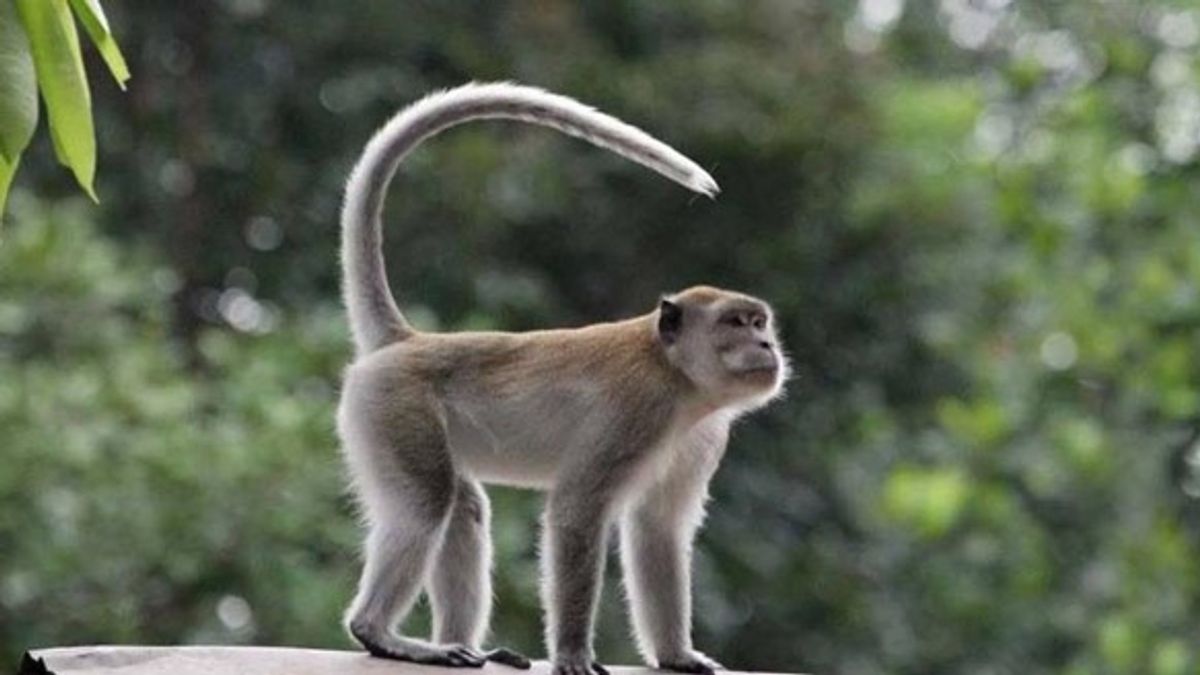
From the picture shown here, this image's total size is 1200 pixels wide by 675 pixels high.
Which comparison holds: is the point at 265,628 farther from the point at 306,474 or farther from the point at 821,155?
the point at 821,155

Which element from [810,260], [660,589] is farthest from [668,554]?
[810,260]

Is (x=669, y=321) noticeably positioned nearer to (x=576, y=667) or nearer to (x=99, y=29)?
(x=576, y=667)

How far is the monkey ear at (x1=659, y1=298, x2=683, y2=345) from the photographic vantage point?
663 centimetres

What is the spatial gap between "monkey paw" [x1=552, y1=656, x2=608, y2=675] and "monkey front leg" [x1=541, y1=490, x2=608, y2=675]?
0.09m

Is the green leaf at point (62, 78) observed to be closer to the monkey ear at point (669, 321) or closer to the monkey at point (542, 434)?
the monkey at point (542, 434)

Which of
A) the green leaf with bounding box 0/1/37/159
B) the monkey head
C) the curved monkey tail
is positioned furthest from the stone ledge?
the green leaf with bounding box 0/1/37/159

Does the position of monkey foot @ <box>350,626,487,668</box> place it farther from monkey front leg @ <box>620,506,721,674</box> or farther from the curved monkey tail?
the curved monkey tail

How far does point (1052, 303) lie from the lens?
15867 millimetres

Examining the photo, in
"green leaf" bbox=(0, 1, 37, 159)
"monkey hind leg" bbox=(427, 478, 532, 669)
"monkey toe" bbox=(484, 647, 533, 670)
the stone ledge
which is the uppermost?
"green leaf" bbox=(0, 1, 37, 159)

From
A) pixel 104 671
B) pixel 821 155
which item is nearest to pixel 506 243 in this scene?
pixel 821 155

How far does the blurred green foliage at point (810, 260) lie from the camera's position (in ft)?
46.0

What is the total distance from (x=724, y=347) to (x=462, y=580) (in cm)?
85

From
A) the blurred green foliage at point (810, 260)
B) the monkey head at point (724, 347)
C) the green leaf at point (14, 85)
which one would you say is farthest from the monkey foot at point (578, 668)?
the blurred green foliage at point (810, 260)

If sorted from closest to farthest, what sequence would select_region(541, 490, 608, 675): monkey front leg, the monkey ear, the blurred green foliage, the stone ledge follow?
the stone ledge < select_region(541, 490, 608, 675): monkey front leg < the monkey ear < the blurred green foliage
